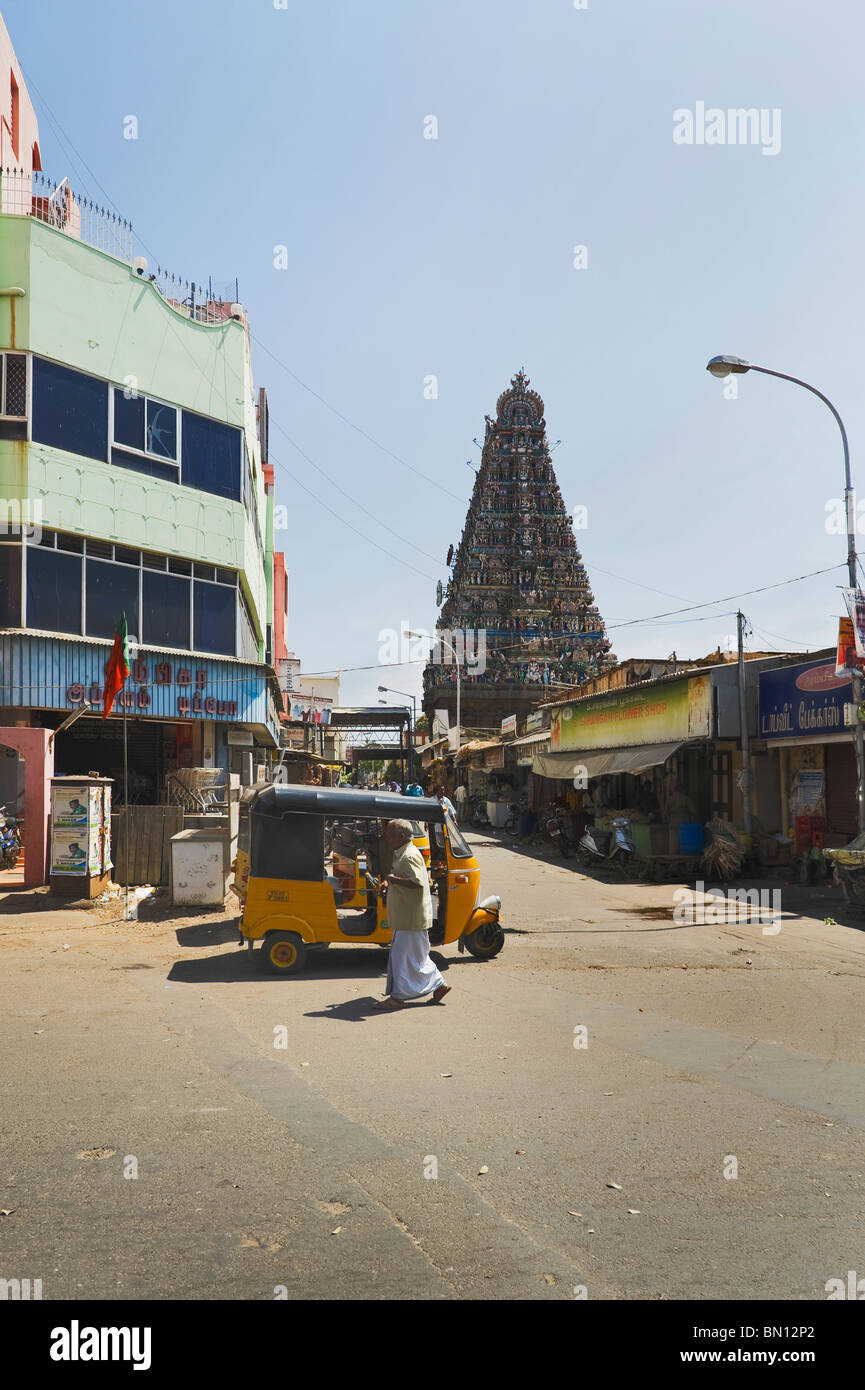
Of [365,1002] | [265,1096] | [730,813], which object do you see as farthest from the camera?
[730,813]

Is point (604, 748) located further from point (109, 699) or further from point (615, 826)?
point (109, 699)

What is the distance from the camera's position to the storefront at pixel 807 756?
18.9 meters

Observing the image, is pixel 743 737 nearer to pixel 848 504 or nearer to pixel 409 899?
pixel 848 504

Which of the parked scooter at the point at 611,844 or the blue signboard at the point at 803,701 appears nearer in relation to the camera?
the blue signboard at the point at 803,701

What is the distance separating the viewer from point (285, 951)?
10406 millimetres

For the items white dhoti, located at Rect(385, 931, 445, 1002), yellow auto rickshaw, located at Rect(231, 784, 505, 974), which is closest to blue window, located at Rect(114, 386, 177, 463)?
yellow auto rickshaw, located at Rect(231, 784, 505, 974)

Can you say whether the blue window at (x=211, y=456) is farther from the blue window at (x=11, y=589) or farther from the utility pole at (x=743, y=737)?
the utility pole at (x=743, y=737)

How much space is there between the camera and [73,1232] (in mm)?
4219

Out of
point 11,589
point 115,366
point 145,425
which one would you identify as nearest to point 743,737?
point 145,425

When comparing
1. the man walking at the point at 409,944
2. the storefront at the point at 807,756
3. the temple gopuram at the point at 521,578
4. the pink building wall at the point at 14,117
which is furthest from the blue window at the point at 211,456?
the temple gopuram at the point at 521,578

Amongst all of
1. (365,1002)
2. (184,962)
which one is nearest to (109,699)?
(184,962)

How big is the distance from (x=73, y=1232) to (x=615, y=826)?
771 inches

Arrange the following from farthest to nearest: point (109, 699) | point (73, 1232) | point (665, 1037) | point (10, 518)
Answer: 1. point (10, 518)
2. point (109, 699)
3. point (665, 1037)
4. point (73, 1232)

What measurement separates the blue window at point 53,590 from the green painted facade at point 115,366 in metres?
0.67
